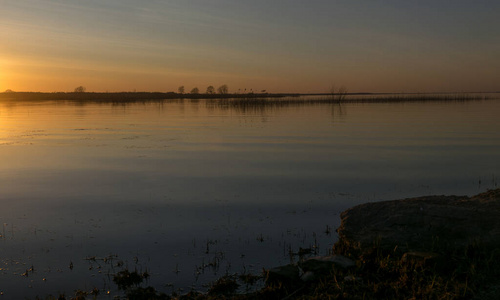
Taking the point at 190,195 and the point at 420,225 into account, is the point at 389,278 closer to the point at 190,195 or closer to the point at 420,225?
the point at 420,225

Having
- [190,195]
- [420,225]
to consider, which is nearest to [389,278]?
[420,225]

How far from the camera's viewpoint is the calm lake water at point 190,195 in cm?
805

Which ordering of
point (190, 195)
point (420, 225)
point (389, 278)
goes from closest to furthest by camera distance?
point (389, 278) < point (420, 225) < point (190, 195)

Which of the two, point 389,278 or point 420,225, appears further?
point 420,225

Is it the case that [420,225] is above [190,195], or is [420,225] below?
above

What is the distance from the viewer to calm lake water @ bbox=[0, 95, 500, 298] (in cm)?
805

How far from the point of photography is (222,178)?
1560 centimetres

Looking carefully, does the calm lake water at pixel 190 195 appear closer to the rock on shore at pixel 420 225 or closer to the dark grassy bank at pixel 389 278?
the dark grassy bank at pixel 389 278

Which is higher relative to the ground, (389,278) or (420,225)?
(420,225)

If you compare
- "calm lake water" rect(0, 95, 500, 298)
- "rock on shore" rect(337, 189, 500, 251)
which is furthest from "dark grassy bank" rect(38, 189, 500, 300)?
"calm lake water" rect(0, 95, 500, 298)

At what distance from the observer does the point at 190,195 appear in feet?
43.0

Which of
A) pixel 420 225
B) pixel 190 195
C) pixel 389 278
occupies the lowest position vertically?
pixel 190 195

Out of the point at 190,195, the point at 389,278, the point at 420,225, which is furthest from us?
the point at 190,195

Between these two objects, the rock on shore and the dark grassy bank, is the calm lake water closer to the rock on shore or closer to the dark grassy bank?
the dark grassy bank
